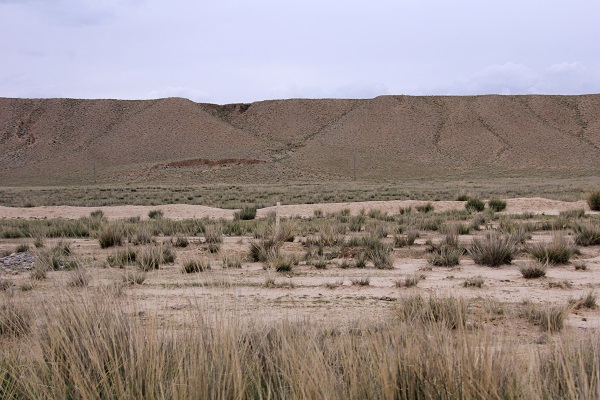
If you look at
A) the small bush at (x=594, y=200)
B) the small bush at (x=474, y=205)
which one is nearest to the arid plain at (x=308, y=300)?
the small bush at (x=474, y=205)

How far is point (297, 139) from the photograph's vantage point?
4323 inches

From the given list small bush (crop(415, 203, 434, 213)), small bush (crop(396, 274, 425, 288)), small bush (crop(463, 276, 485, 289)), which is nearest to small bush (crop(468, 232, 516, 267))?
small bush (crop(463, 276, 485, 289))

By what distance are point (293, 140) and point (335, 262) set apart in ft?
320

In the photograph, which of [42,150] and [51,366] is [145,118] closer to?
[42,150]

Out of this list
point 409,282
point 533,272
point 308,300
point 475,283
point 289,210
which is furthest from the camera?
point 289,210

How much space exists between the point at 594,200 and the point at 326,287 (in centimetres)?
2196

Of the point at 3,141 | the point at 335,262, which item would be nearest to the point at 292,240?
the point at 335,262

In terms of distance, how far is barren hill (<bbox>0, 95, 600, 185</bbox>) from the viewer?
298ft

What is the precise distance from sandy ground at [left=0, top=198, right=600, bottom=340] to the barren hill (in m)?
71.3

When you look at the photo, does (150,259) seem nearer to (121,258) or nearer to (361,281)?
(121,258)

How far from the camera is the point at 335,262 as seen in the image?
12.9 metres

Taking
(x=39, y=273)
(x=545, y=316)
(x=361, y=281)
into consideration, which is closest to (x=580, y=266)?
(x=361, y=281)

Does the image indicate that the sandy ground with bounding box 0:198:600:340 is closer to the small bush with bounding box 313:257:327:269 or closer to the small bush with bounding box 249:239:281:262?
the small bush with bounding box 313:257:327:269

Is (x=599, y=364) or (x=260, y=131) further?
(x=260, y=131)
